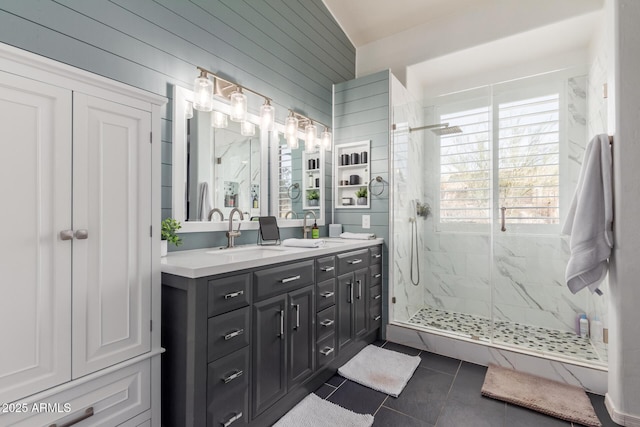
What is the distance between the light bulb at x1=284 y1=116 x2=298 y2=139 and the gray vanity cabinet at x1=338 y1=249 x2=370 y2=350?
3.86ft

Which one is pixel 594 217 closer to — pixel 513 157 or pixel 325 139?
pixel 513 157

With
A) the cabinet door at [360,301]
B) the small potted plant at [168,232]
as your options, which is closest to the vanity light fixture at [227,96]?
the small potted plant at [168,232]

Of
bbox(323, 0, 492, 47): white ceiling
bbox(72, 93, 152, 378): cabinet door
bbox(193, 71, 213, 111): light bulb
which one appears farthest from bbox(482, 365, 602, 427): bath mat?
bbox(323, 0, 492, 47): white ceiling

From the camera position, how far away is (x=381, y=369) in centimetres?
241

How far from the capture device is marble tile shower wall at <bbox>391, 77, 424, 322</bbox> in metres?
3.14

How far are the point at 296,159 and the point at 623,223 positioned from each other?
237cm

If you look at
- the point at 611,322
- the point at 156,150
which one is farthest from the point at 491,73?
the point at 156,150

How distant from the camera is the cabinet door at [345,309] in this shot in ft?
7.80

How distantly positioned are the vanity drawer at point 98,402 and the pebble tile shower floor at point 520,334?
2.46 meters

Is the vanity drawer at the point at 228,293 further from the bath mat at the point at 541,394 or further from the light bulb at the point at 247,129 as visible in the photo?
the bath mat at the point at 541,394

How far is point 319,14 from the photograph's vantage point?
3238 millimetres

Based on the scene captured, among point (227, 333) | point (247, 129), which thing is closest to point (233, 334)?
point (227, 333)

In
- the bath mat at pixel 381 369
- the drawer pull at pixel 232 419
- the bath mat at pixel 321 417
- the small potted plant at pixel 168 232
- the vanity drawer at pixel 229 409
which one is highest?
the small potted plant at pixel 168 232

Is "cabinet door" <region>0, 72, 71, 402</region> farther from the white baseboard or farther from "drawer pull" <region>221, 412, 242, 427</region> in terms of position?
the white baseboard
